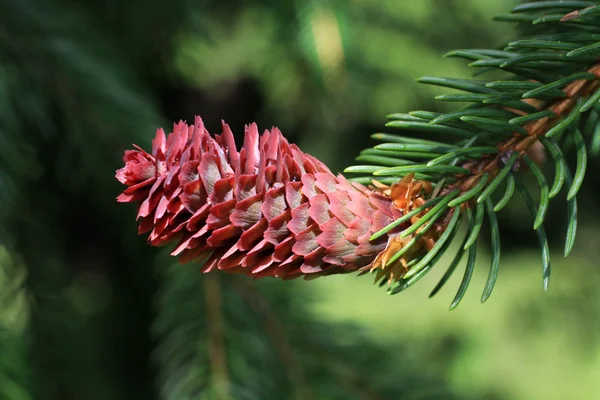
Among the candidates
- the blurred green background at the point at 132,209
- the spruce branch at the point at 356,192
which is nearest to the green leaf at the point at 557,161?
the spruce branch at the point at 356,192

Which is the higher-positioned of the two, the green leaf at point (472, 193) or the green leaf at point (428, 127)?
the green leaf at point (428, 127)

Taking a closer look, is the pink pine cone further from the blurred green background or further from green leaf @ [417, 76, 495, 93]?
the blurred green background

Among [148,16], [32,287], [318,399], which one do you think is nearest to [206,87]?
[148,16]

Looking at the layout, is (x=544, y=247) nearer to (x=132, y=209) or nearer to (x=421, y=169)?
(x=421, y=169)

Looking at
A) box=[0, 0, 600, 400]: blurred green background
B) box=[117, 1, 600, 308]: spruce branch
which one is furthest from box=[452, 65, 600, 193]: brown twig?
box=[0, 0, 600, 400]: blurred green background

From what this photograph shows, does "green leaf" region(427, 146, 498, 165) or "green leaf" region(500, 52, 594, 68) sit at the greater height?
"green leaf" region(500, 52, 594, 68)

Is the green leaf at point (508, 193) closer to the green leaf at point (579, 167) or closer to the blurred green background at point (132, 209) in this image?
the green leaf at point (579, 167)

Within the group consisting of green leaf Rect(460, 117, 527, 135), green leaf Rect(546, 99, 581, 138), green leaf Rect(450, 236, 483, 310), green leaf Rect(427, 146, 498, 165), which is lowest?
green leaf Rect(450, 236, 483, 310)
